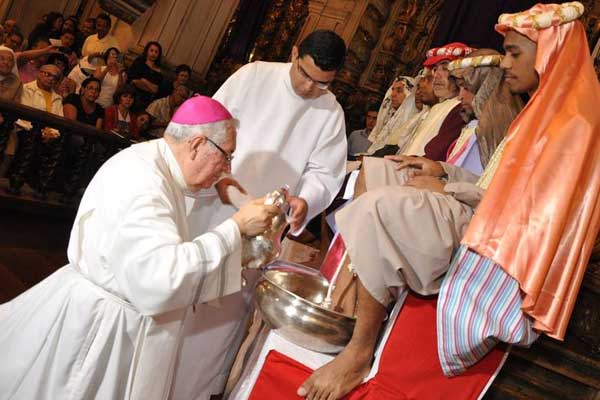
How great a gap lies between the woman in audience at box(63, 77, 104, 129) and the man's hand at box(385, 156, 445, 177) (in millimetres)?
4426

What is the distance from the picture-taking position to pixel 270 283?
2.39 meters

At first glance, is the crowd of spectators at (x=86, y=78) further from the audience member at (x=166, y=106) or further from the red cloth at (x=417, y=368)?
the red cloth at (x=417, y=368)

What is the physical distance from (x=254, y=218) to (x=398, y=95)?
14.3ft

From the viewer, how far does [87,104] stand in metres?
6.35

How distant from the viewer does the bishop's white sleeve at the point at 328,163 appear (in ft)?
10.4

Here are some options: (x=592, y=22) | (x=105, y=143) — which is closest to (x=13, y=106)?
(x=105, y=143)

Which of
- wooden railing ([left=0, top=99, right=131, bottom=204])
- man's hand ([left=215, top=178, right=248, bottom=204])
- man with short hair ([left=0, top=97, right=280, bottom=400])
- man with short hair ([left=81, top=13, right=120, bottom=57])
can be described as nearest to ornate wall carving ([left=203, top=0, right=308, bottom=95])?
man with short hair ([left=81, top=13, right=120, bottom=57])

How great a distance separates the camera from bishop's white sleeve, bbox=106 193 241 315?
187 centimetres

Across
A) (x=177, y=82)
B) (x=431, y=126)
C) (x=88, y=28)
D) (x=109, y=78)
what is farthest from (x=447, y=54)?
(x=88, y=28)

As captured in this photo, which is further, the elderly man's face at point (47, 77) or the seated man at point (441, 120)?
the elderly man's face at point (47, 77)

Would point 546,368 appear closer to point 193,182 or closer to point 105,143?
point 193,182

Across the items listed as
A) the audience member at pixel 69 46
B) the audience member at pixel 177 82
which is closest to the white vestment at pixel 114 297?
the audience member at pixel 69 46

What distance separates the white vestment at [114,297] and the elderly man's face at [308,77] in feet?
3.26

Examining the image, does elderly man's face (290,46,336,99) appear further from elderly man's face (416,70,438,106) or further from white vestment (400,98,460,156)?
elderly man's face (416,70,438,106)
